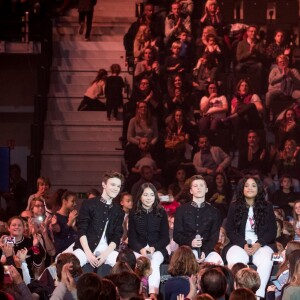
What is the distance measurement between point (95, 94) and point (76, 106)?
59cm

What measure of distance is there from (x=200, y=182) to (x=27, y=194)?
570 cm

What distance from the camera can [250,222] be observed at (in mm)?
13195

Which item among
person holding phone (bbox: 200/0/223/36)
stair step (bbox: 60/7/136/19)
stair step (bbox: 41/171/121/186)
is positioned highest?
person holding phone (bbox: 200/0/223/36)

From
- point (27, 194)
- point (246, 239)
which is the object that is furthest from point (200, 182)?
point (27, 194)

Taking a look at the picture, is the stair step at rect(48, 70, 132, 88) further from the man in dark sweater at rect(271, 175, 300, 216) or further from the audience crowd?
the man in dark sweater at rect(271, 175, 300, 216)

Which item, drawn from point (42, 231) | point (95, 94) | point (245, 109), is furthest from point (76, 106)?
point (42, 231)

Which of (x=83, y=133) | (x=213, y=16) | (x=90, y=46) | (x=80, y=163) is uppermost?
(x=213, y=16)

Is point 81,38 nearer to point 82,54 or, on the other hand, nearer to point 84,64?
point 82,54

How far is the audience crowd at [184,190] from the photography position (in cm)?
1178

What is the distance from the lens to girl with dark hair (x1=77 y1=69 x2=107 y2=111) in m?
19.9

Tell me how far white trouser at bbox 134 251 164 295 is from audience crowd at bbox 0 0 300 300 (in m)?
0.01

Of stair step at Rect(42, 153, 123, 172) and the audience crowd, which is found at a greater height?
the audience crowd

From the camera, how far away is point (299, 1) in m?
21.9

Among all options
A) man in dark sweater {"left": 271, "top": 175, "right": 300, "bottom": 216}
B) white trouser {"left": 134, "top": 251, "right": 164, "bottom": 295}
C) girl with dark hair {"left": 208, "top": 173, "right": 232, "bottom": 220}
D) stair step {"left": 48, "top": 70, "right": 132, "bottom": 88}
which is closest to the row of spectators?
white trouser {"left": 134, "top": 251, "right": 164, "bottom": 295}
